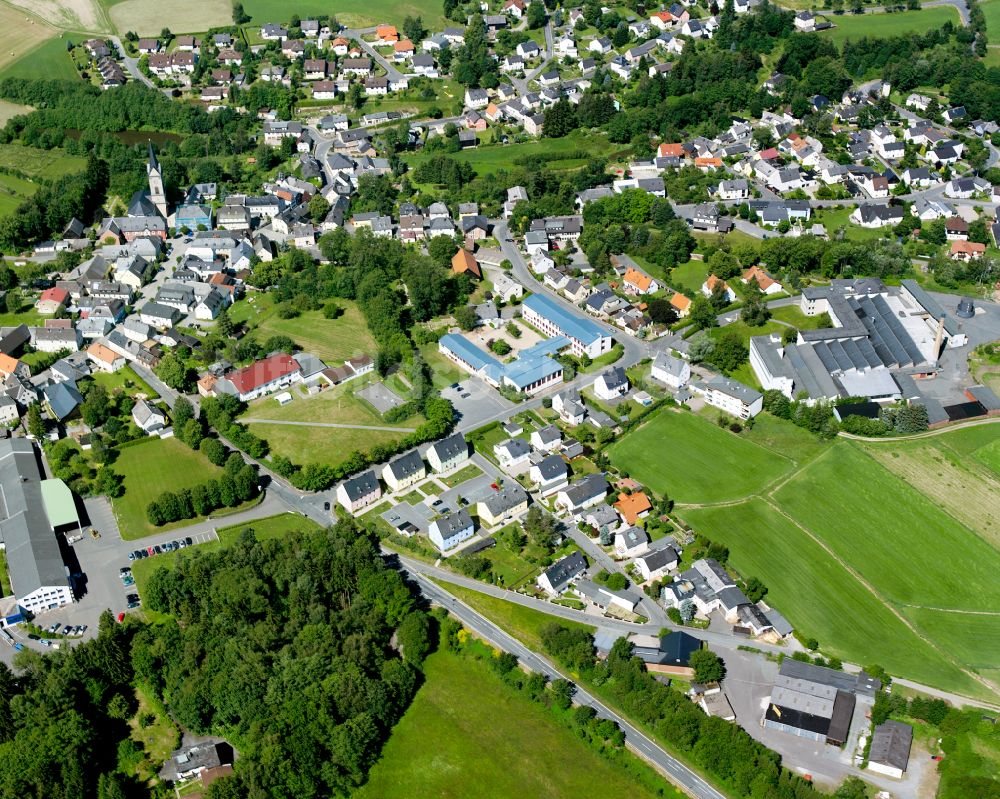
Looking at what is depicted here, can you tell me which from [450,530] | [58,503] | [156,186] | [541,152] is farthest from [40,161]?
[450,530]

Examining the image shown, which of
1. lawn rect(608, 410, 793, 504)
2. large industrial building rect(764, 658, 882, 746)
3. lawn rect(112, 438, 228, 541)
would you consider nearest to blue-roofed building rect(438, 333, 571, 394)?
lawn rect(608, 410, 793, 504)

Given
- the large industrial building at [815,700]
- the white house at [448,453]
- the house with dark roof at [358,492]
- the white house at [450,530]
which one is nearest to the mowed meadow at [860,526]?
the large industrial building at [815,700]

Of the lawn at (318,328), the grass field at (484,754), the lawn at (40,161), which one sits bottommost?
the grass field at (484,754)

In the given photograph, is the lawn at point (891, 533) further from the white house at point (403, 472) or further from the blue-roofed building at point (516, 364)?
the white house at point (403, 472)

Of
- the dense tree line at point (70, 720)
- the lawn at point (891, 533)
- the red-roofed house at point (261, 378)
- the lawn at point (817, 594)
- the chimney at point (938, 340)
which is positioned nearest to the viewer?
the dense tree line at point (70, 720)

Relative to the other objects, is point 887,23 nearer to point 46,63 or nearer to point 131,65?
point 131,65

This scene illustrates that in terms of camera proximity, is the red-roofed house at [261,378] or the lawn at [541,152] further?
the lawn at [541,152]
